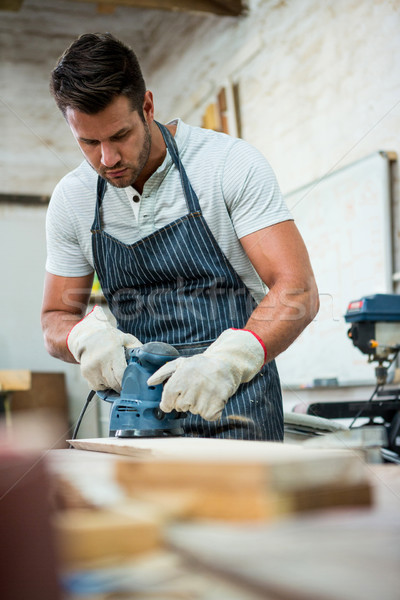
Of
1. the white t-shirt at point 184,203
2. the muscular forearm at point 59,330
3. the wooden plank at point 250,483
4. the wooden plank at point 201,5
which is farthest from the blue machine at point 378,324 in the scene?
the wooden plank at point 201,5

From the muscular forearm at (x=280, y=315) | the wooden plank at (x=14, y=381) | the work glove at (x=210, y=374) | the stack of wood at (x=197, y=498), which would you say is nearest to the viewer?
the stack of wood at (x=197, y=498)

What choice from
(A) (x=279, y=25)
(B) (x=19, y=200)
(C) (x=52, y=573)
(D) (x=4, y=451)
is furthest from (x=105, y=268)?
(B) (x=19, y=200)

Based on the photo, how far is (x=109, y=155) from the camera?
1475 mm

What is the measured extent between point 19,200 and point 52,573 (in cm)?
706

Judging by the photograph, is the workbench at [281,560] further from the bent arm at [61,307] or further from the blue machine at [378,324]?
the blue machine at [378,324]

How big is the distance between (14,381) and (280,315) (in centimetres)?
428

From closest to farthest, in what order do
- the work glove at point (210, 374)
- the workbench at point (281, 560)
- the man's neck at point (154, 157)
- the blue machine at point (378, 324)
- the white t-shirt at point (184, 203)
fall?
Answer: the workbench at point (281, 560) < the work glove at point (210, 374) < the white t-shirt at point (184, 203) < the man's neck at point (154, 157) < the blue machine at point (378, 324)

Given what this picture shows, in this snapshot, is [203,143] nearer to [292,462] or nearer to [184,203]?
[184,203]

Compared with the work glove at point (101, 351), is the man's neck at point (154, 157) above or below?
above

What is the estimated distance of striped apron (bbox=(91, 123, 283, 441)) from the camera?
1.45m

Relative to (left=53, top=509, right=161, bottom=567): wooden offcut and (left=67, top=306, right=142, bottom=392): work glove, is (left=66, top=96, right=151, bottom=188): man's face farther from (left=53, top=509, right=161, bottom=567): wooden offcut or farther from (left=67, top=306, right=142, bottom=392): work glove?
→ (left=53, top=509, right=161, bottom=567): wooden offcut

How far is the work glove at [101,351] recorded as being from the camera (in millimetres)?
1385

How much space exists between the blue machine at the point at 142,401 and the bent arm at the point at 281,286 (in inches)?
8.7

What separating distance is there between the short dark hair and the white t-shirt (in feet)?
0.68
